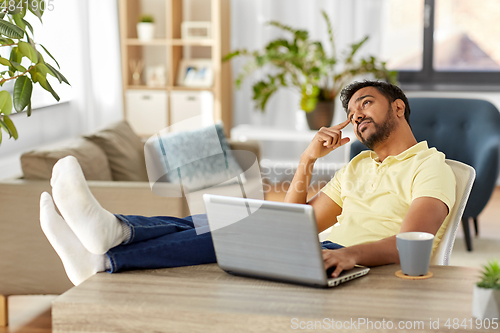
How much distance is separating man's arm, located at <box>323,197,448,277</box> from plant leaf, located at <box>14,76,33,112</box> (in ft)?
3.00

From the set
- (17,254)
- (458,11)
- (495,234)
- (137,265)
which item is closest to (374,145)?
(137,265)

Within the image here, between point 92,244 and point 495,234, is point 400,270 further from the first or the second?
point 495,234

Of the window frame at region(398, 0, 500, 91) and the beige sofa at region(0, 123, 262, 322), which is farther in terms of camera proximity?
the window frame at region(398, 0, 500, 91)

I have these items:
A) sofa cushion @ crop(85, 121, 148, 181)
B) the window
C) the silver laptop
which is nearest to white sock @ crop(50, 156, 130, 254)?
the silver laptop

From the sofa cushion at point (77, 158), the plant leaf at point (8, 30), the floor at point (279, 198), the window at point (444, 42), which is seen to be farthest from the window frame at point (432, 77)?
the plant leaf at point (8, 30)

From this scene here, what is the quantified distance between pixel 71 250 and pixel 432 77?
441cm

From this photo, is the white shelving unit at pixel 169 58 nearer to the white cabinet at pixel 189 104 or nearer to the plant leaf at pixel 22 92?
the white cabinet at pixel 189 104

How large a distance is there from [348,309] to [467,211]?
2.22m

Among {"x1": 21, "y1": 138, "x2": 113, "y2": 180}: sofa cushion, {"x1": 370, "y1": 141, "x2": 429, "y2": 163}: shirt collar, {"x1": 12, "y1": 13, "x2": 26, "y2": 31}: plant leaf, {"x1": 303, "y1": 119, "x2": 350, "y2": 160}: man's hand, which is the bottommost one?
{"x1": 21, "y1": 138, "x2": 113, "y2": 180}: sofa cushion

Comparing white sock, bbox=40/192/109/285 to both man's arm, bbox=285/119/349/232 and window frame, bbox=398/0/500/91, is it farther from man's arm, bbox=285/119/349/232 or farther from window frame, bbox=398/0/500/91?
window frame, bbox=398/0/500/91

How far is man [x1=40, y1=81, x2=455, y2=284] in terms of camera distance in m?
1.10

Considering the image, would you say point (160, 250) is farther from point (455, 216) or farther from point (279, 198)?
point (279, 198)

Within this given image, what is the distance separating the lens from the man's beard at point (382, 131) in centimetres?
162

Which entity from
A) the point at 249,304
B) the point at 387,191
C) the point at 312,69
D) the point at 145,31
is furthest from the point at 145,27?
the point at 249,304
